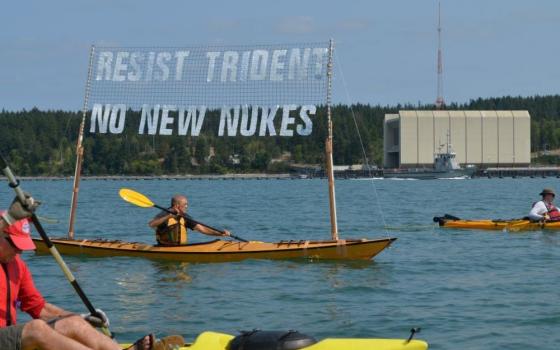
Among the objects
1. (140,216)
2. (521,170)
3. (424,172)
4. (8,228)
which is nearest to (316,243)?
(8,228)

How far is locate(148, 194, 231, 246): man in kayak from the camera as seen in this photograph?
17.3 metres

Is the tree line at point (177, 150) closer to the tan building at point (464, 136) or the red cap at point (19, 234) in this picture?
the tan building at point (464, 136)

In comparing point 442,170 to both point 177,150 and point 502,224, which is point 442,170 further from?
point 502,224

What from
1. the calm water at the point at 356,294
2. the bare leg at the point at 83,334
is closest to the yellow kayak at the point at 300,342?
the bare leg at the point at 83,334

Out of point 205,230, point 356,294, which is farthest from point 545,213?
point 356,294

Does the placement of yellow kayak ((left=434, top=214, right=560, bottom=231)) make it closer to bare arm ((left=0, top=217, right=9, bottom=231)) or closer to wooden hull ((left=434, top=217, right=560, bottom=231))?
wooden hull ((left=434, top=217, right=560, bottom=231))

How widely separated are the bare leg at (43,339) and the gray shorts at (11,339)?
3cm

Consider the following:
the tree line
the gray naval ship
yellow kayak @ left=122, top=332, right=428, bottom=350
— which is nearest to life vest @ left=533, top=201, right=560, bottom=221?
yellow kayak @ left=122, top=332, right=428, bottom=350

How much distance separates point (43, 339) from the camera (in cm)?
711

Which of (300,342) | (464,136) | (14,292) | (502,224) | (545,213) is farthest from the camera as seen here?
(464,136)

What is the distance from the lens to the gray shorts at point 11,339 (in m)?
7.16

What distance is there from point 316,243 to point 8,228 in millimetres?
10723

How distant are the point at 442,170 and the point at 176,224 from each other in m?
109

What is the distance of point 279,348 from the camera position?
27.2 feet
